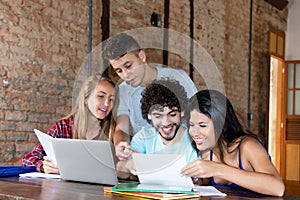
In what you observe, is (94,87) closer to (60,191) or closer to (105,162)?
(105,162)

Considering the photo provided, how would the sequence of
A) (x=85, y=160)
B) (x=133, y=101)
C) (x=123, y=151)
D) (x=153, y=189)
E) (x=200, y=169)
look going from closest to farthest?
(x=153, y=189)
(x=200, y=169)
(x=85, y=160)
(x=123, y=151)
(x=133, y=101)

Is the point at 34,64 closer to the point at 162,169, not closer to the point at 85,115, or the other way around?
the point at 85,115

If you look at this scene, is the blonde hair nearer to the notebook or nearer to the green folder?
the notebook

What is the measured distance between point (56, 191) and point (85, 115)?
1003 mm

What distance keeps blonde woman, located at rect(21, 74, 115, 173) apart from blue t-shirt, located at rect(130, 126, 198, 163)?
9.5 inches

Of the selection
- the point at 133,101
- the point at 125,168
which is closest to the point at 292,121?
the point at 133,101

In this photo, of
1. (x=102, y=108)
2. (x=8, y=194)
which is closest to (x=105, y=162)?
(x=8, y=194)

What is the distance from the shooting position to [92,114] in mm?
3441

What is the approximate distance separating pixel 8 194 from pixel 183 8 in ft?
19.1

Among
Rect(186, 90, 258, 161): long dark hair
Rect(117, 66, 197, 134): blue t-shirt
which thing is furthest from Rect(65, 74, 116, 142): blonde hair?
Rect(186, 90, 258, 161): long dark hair

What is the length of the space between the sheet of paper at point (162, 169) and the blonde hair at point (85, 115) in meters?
0.96

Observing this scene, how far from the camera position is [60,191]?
2.48m

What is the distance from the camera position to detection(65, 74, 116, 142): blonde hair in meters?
3.44

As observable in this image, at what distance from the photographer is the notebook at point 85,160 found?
2.66m
